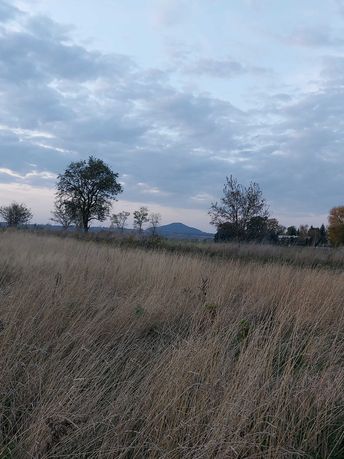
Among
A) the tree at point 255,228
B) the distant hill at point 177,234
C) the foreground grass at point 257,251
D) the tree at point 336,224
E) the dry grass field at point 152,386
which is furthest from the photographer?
the tree at point 336,224

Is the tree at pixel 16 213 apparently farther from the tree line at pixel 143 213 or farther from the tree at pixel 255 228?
the tree at pixel 255 228

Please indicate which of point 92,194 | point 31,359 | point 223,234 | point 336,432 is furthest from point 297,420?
point 92,194

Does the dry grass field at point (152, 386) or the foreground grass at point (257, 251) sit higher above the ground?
the foreground grass at point (257, 251)

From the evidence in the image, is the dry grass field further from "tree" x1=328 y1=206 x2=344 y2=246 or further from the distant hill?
"tree" x1=328 y1=206 x2=344 y2=246

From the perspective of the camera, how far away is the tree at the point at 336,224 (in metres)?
62.6

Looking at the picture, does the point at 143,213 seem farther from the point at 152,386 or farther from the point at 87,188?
the point at 152,386

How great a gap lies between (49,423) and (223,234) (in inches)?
1301

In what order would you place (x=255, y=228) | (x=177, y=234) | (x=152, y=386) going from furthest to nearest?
(x=177, y=234), (x=255, y=228), (x=152, y=386)

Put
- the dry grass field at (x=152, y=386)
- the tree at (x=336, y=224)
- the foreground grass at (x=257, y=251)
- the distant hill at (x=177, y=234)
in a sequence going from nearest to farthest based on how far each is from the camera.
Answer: the dry grass field at (x=152, y=386) < the foreground grass at (x=257, y=251) < the distant hill at (x=177, y=234) < the tree at (x=336, y=224)

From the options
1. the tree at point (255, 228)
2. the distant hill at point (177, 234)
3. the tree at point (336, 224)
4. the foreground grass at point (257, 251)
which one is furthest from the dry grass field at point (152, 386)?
the tree at point (336, 224)

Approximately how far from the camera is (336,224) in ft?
224

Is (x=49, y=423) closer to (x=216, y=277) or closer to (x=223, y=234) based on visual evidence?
(x=216, y=277)

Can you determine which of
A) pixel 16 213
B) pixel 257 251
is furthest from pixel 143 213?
pixel 257 251

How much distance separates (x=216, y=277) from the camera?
848cm
